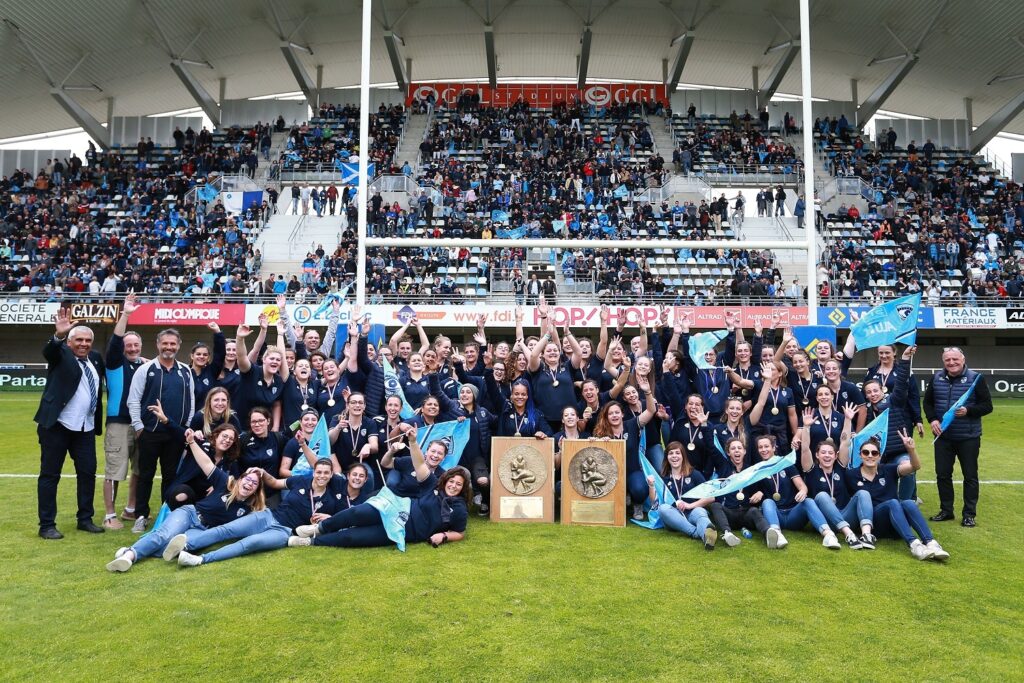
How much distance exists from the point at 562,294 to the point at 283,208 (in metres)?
11.9

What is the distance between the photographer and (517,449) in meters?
5.91

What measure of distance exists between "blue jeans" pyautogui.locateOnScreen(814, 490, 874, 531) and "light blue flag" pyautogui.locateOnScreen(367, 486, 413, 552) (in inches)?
121

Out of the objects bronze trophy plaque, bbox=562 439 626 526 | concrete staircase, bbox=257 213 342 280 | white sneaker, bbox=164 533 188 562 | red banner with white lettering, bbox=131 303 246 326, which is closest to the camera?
white sneaker, bbox=164 533 188 562

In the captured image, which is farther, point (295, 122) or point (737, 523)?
point (295, 122)

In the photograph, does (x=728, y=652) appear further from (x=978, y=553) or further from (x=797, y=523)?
(x=978, y=553)

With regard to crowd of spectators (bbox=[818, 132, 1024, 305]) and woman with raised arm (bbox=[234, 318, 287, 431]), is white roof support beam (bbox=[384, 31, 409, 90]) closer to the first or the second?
crowd of spectators (bbox=[818, 132, 1024, 305])

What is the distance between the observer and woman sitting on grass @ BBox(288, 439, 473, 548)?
205 inches

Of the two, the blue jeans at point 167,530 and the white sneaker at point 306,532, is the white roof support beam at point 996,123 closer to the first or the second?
the white sneaker at point 306,532

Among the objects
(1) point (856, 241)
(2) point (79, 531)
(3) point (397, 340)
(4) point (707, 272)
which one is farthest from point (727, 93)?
(2) point (79, 531)

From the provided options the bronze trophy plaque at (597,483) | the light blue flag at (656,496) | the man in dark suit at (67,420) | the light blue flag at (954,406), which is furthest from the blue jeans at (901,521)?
the man in dark suit at (67,420)

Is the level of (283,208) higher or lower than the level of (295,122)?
lower

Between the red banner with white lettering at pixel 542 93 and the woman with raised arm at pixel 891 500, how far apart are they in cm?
3008

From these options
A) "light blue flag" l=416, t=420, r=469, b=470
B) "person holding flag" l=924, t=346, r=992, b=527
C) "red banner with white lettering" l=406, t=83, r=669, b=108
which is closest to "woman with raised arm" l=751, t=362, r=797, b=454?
"person holding flag" l=924, t=346, r=992, b=527

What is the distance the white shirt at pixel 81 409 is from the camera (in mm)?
5438
